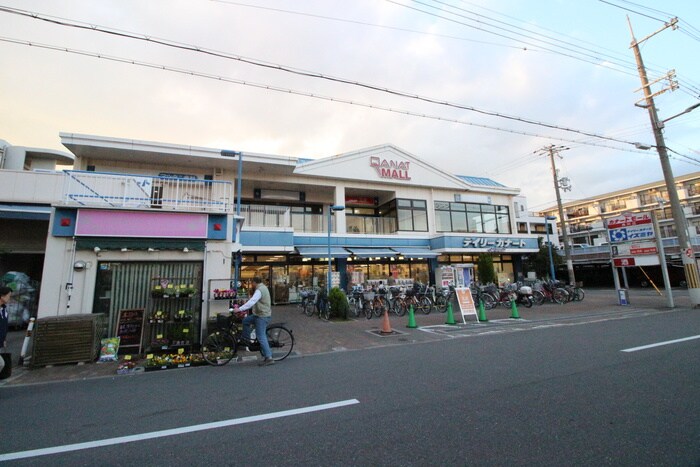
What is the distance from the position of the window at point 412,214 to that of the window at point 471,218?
1.08m

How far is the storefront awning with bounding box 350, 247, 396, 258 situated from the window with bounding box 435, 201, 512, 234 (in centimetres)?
524

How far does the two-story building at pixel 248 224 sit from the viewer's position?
319 inches

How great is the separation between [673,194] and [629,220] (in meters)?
1.98

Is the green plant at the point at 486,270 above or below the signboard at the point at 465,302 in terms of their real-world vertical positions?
above

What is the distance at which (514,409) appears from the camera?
3752mm

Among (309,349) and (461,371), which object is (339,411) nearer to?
(461,371)

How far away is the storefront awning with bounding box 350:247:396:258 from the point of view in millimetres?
18759

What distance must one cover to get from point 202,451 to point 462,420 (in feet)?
8.90

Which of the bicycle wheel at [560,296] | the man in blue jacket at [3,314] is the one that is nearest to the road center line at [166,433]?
the man in blue jacket at [3,314]

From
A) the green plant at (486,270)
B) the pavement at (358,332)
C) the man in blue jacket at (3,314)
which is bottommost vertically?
the pavement at (358,332)

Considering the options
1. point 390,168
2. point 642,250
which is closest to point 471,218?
point 390,168

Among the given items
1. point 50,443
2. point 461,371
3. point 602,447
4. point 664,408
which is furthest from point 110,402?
point 664,408

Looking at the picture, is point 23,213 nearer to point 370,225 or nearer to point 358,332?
point 358,332

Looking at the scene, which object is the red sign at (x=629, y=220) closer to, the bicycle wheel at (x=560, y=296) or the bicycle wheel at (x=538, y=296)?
the bicycle wheel at (x=560, y=296)
